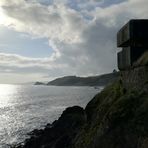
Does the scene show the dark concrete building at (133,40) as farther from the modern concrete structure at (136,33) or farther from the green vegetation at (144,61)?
the green vegetation at (144,61)

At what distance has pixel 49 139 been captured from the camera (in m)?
38.3

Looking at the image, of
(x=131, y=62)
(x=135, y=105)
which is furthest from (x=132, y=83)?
(x=135, y=105)


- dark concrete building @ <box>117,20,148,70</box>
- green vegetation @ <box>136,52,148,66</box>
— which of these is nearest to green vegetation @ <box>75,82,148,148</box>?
green vegetation @ <box>136,52,148,66</box>

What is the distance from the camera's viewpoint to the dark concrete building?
18.2m

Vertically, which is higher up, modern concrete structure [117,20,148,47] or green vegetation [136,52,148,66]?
modern concrete structure [117,20,148,47]

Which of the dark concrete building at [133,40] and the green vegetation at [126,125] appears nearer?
the green vegetation at [126,125]

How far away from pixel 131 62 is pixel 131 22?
257 cm

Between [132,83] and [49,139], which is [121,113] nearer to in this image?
[132,83]

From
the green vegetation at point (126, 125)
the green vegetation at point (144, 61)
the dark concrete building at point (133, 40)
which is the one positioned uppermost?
the dark concrete building at point (133, 40)

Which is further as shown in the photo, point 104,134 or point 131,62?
point 131,62

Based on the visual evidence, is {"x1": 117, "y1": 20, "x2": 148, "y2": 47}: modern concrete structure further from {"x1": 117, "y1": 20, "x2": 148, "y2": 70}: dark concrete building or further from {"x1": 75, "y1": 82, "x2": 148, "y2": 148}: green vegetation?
{"x1": 75, "y1": 82, "x2": 148, "y2": 148}: green vegetation

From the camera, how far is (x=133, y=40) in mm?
18812

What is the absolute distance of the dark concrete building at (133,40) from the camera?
59.8 feet

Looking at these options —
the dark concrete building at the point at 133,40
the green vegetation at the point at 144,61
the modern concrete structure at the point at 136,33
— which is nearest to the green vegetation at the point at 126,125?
the green vegetation at the point at 144,61
